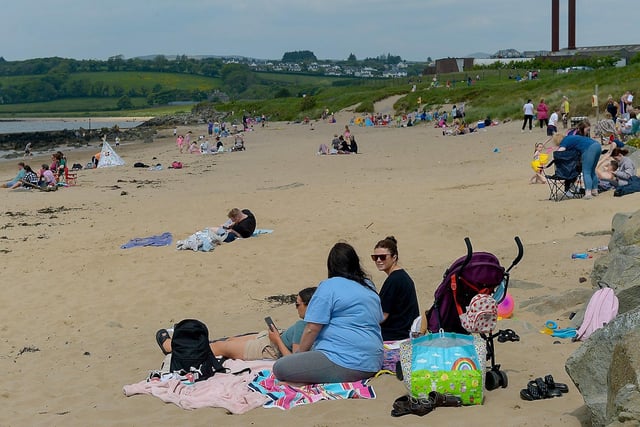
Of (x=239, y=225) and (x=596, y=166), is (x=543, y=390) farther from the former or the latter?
(x=596, y=166)

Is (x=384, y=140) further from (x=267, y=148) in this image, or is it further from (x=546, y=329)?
(x=546, y=329)

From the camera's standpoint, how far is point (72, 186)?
906 inches

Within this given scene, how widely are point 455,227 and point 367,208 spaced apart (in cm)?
235

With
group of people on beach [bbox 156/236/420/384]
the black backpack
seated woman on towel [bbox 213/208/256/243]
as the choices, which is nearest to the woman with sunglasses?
group of people on beach [bbox 156/236/420/384]

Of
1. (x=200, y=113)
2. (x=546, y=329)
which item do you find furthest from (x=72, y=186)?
(x=200, y=113)

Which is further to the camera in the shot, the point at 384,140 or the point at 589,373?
the point at 384,140

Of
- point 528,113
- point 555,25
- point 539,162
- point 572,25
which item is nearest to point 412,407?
point 539,162

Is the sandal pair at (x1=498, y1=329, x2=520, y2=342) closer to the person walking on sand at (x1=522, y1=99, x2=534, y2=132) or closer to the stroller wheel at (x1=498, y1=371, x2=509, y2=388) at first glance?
the stroller wheel at (x1=498, y1=371, x2=509, y2=388)

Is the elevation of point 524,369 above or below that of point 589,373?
below

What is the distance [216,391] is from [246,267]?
17.7 feet

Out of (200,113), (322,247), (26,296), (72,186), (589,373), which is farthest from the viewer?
(200,113)

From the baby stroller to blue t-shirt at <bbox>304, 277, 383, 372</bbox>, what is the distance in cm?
56

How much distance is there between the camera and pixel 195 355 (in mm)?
6973

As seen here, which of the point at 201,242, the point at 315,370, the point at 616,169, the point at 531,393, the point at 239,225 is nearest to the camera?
the point at 531,393
